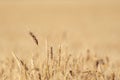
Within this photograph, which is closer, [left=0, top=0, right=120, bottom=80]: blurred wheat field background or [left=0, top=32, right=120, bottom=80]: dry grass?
[left=0, top=32, right=120, bottom=80]: dry grass

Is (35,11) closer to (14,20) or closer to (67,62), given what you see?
(14,20)

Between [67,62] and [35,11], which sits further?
[35,11]

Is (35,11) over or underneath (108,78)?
underneath

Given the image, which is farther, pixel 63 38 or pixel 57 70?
pixel 63 38

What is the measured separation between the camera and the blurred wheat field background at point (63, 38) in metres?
5.09

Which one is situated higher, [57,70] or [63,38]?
[57,70]

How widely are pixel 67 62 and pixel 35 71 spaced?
32 cm

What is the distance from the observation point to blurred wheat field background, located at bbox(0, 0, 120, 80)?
200 inches

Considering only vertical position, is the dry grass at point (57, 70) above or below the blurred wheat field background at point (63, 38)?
above

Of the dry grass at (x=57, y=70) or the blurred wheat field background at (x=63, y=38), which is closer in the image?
the dry grass at (x=57, y=70)

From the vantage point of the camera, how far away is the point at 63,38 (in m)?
6.96

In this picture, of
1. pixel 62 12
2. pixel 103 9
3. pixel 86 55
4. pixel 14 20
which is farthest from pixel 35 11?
pixel 86 55

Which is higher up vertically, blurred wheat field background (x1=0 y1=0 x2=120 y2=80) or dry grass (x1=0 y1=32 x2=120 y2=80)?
dry grass (x1=0 y1=32 x2=120 y2=80)

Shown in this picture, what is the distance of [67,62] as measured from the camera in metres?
5.14
